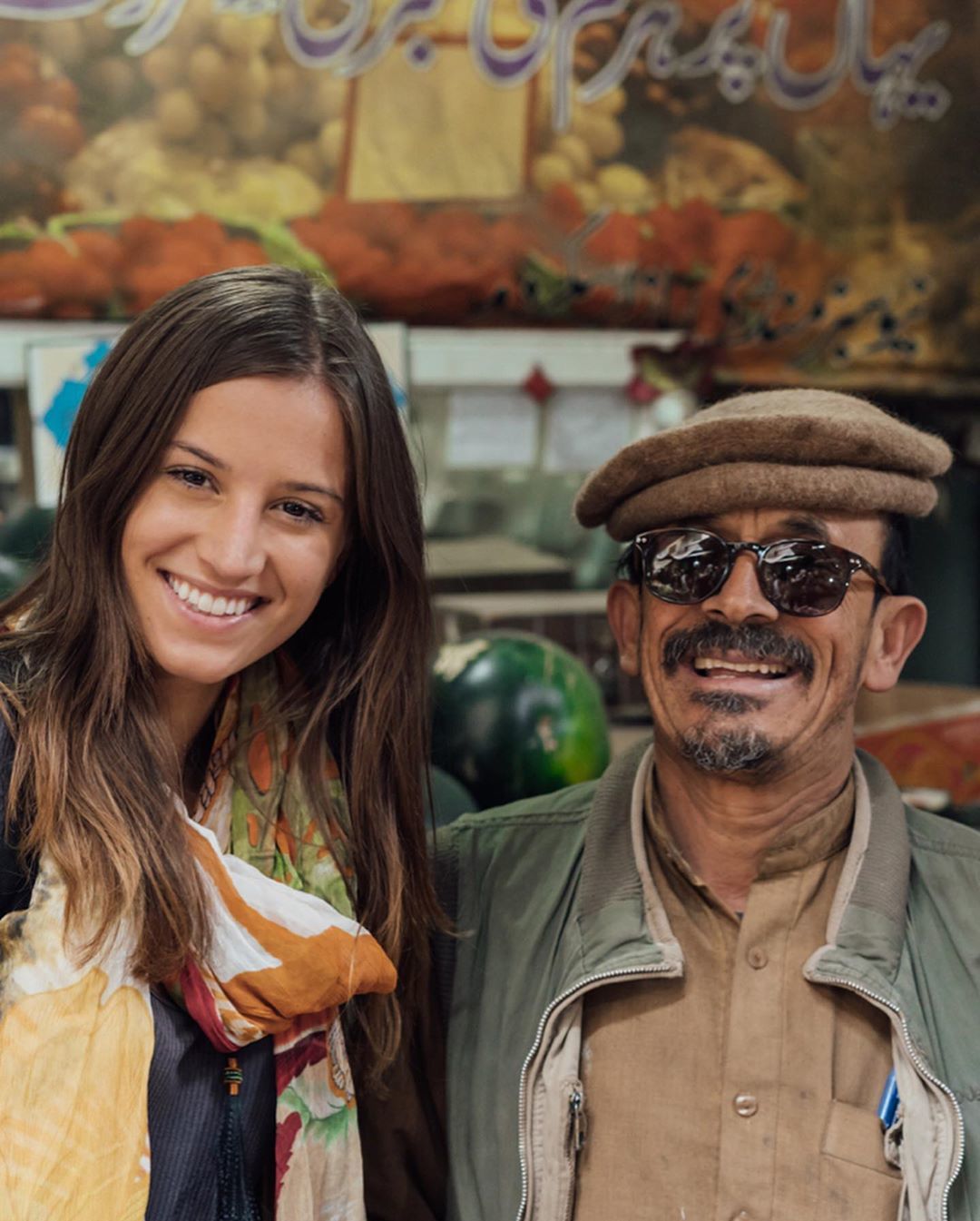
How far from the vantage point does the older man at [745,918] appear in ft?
6.70

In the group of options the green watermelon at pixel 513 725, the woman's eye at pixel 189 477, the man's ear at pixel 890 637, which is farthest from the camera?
the green watermelon at pixel 513 725

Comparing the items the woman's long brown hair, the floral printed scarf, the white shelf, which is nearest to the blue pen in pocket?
the floral printed scarf

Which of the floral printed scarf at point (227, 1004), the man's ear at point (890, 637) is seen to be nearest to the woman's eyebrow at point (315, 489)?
the floral printed scarf at point (227, 1004)

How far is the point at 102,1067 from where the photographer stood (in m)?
1.86

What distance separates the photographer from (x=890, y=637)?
2355 mm

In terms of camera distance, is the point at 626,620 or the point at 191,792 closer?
the point at 191,792

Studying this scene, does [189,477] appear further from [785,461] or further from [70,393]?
[70,393]

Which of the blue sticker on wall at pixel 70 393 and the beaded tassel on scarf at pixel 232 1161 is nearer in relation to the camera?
the beaded tassel on scarf at pixel 232 1161

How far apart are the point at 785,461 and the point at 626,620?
16.1 inches

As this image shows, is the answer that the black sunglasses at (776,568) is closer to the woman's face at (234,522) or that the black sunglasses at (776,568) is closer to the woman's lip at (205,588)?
the woman's face at (234,522)

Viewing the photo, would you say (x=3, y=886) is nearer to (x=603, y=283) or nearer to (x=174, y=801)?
(x=174, y=801)

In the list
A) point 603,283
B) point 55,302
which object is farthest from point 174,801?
point 603,283

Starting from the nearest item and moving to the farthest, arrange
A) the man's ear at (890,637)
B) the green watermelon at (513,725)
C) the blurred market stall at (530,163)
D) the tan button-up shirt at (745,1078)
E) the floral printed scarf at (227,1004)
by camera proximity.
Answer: the floral printed scarf at (227,1004)
the tan button-up shirt at (745,1078)
the man's ear at (890,637)
the green watermelon at (513,725)
the blurred market stall at (530,163)

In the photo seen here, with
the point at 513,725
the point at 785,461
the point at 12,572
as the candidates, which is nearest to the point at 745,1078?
the point at 785,461
